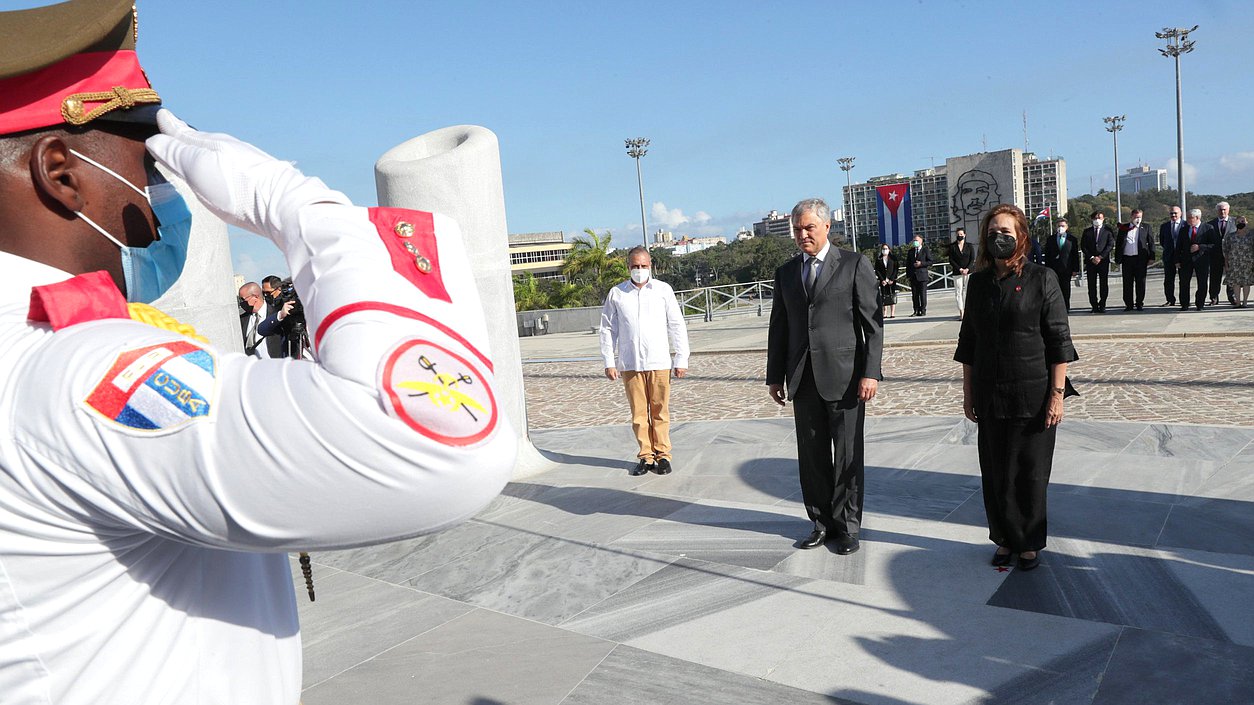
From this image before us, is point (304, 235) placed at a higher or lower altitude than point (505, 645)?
higher

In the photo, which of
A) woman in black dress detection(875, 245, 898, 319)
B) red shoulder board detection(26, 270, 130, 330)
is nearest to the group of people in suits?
woman in black dress detection(875, 245, 898, 319)

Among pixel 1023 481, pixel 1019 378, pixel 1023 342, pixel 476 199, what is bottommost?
pixel 1023 481

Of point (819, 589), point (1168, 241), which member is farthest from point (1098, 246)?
point (819, 589)

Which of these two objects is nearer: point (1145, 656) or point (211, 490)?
point (211, 490)

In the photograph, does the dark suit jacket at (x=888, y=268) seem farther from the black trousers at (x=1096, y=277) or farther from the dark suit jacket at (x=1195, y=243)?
the dark suit jacket at (x=1195, y=243)

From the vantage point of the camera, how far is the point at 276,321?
235 inches

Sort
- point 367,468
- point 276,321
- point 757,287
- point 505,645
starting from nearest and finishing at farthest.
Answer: point 367,468 → point 505,645 → point 276,321 → point 757,287

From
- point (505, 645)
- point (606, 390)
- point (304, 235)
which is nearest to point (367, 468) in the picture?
point (304, 235)

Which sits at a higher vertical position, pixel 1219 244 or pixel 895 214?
pixel 895 214

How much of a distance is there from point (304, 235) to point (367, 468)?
32cm

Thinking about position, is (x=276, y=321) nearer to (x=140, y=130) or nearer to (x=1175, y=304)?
(x=140, y=130)

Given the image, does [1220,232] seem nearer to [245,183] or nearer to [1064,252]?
[1064,252]

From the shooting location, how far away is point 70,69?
3.47 ft

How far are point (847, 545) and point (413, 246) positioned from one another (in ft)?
14.1
